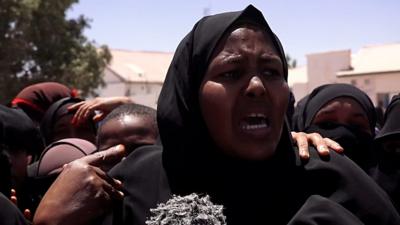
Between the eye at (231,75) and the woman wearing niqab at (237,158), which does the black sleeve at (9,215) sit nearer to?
the woman wearing niqab at (237,158)

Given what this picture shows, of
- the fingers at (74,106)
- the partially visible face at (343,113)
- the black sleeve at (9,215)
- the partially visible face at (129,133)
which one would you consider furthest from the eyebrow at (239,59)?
the fingers at (74,106)

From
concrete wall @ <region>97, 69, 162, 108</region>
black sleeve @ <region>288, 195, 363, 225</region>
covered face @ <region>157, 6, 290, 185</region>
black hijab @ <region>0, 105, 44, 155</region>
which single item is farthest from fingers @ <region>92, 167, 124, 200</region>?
concrete wall @ <region>97, 69, 162, 108</region>

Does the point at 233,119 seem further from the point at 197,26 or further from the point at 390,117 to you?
the point at 390,117

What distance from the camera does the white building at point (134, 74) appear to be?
40.9 meters

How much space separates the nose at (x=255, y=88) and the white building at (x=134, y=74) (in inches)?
1413

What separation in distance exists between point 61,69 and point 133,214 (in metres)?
A: 20.3

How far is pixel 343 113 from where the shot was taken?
3672 millimetres

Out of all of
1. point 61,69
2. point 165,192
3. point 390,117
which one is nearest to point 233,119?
point 165,192

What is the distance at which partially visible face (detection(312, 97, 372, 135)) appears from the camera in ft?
11.9

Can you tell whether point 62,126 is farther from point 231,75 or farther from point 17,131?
point 231,75

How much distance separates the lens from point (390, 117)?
3.67m

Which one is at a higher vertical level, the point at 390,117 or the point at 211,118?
the point at 211,118

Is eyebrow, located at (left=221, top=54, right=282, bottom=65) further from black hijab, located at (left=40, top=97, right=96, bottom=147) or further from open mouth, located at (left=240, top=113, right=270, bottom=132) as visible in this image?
black hijab, located at (left=40, top=97, right=96, bottom=147)

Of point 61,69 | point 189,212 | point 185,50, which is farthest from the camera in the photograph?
point 61,69
